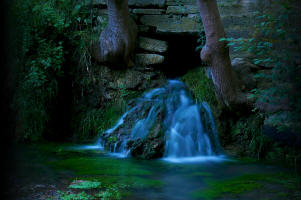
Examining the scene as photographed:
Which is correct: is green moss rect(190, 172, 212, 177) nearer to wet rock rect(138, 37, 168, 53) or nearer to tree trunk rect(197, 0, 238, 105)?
tree trunk rect(197, 0, 238, 105)

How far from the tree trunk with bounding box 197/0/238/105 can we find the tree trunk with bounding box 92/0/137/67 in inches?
80.5

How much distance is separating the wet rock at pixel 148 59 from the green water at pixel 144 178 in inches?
116

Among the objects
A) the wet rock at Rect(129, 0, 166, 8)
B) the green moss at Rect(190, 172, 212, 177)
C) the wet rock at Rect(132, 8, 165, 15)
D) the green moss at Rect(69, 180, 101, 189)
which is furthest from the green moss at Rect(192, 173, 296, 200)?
the wet rock at Rect(129, 0, 166, 8)

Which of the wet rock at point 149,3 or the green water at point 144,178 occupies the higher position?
the wet rock at point 149,3

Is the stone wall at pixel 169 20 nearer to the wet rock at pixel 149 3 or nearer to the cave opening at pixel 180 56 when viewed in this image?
the wet rock at pixel 149 3

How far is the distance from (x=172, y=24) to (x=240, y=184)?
5.07 metres

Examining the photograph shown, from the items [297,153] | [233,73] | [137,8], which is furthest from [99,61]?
[297,153]

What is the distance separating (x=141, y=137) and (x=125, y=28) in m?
2.79

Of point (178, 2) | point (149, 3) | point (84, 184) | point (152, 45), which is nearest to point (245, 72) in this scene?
point (152, 45)

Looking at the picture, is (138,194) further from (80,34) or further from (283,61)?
(80,34)

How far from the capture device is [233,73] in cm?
575

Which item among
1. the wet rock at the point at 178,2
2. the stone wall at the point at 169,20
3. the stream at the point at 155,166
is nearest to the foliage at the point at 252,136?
the stream at the point at 155,166

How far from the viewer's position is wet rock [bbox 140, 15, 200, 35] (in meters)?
7.53

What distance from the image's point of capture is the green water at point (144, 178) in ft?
10.4
